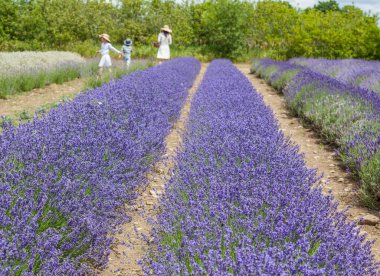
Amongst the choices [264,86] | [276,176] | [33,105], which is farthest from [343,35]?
[276,176]

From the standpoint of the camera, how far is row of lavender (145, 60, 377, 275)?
1.74 m

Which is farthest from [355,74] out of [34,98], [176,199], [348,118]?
[176,199]

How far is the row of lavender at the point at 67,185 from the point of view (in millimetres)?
1940

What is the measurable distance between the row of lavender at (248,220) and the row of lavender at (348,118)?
2.90 ft

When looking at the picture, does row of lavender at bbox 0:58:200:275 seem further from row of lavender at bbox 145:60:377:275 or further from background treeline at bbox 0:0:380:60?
background treeline at bbox 0:0:380:60

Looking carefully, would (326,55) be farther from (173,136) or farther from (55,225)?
(55,225)

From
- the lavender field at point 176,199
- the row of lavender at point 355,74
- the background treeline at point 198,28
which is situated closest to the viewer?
the lavender field at point 176,199

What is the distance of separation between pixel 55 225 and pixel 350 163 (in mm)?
3353

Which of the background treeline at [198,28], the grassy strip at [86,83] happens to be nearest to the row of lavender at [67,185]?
the grassy strip at [86,83]

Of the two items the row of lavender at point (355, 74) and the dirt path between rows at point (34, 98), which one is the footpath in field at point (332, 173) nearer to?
the row of lavender at point (355, 74)

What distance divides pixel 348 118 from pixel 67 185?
13.6 feet

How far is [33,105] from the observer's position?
798cm

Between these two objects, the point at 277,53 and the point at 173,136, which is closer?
the point at 173,136

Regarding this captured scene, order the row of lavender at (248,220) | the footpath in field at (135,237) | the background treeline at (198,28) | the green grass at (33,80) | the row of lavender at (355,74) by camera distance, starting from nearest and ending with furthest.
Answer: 1. the row of lavender at (248,220)
2. the footpath in field at (135,237)
3. the green grass at (33,80)
4. the row of lavender at (355,74)
5. the background treeline at (198,28)
